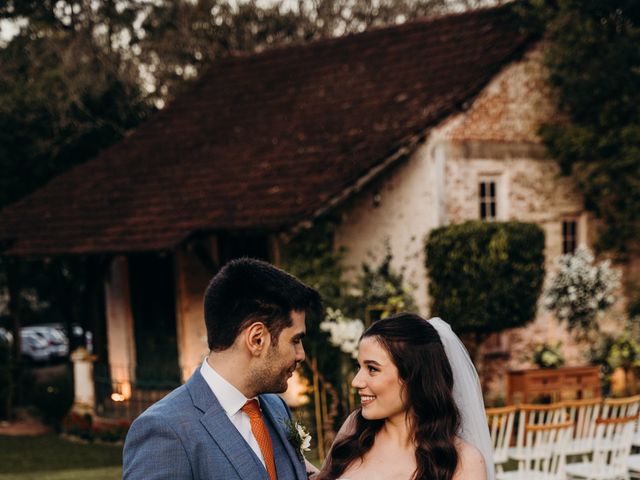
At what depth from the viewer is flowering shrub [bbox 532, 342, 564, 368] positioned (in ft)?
48.2

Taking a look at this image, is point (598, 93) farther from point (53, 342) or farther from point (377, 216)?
point (53, 342)

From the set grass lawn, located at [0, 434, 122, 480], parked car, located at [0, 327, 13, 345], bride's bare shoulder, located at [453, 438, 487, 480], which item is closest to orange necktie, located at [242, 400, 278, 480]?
bride's bare shoulder, located at [453, 438, 487, 480]

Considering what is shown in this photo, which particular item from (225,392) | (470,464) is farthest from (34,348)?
(225,392)

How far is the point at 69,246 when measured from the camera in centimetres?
1639

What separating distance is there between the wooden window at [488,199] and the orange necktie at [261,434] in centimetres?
1252

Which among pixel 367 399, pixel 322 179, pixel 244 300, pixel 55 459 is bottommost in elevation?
pixel 55 459

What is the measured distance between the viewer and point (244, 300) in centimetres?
339

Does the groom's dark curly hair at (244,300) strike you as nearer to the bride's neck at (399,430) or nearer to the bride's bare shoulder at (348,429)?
the bride's neck at (399,430)

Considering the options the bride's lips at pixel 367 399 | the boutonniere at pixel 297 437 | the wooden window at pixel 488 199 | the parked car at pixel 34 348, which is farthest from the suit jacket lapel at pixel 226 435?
the parked car at pixel 34 348

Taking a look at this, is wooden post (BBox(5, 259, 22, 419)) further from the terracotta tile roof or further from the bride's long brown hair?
the bride's long brown hair

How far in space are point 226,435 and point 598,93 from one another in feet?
44.1

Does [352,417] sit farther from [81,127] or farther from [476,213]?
[81,127]

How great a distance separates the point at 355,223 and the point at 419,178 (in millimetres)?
1210

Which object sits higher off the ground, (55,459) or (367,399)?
(367,399)
